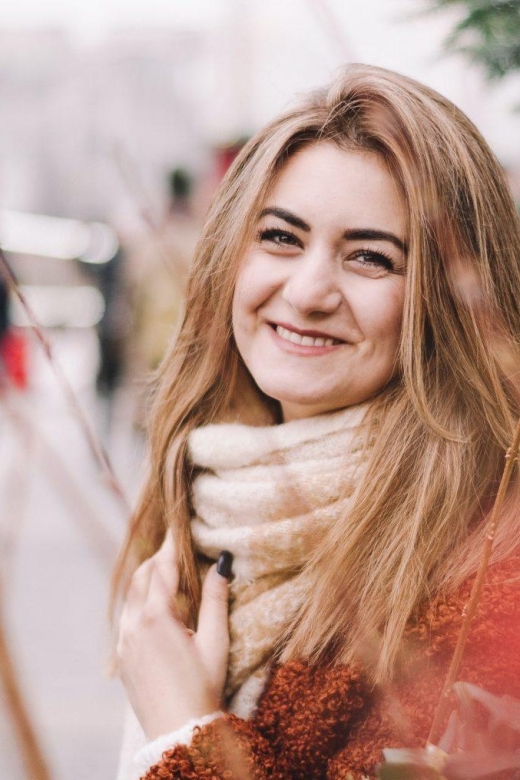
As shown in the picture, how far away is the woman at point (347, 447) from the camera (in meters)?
1.15

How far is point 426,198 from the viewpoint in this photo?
1.23 m

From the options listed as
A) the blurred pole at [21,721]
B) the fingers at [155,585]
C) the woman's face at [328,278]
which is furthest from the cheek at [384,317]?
the blurred pole at [21,721]

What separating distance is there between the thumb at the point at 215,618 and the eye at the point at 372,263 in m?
0.49

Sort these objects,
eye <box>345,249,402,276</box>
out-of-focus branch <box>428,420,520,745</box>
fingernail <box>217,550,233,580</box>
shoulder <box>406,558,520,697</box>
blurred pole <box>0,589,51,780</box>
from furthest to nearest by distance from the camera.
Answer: fingernail <box>217,550,233,580</box> → eye <box>345,249,402,276</box> → shoulder <box>406,558,520,697</box> → out-of-focus branch <box>428,420,520,745</box> → blurred pole <box>0,589,51,780</box>

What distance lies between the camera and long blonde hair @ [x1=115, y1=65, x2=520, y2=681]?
1.20 metres

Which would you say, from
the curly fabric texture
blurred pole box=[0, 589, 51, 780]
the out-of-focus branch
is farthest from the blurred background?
the out-of-focus branch

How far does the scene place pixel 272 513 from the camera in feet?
4.34

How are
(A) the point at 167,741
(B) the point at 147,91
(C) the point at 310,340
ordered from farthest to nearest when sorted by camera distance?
(C) the point at 310,340 → (A) the point at 167,741 → (B) the point at 147,91

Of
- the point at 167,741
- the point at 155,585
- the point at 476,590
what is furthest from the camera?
the point at 155,585

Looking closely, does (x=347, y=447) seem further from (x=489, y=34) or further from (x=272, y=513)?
(x=489, y=34)

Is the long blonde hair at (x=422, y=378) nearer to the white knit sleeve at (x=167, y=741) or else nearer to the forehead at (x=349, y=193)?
the forehead at (x=349, y=193)

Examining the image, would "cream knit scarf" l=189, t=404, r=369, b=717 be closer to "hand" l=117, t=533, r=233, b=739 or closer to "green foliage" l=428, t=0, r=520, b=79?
"hand" l=117, t=533, r=233, b=739

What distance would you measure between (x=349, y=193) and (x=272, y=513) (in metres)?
0.48

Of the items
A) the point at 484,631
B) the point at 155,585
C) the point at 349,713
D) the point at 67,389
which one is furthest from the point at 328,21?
the point at 155,585
